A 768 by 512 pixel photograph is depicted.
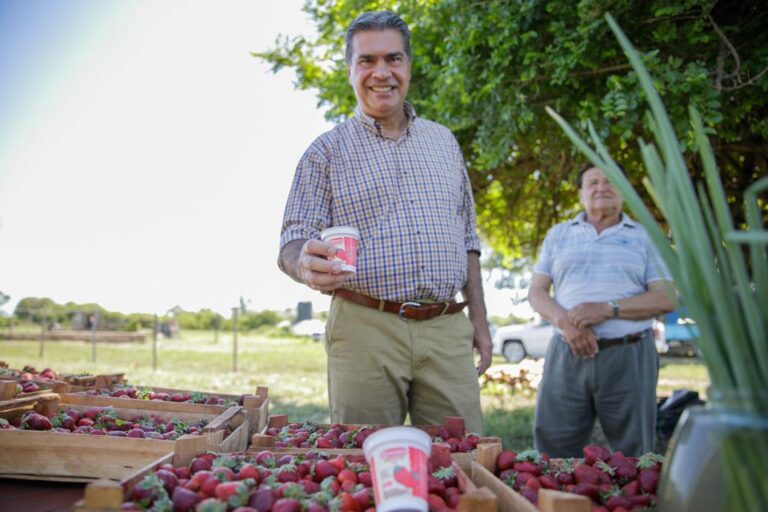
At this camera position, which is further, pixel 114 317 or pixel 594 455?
pixel 114 317

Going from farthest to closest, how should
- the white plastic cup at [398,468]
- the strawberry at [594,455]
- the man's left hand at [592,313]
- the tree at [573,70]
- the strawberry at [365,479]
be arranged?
the tree at [573,70], the man's left hand at [592,313], the strawberry at [594,455], the strawberry at [365,479], the white plastic cup at [398,468]

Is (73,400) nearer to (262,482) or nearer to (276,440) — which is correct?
(276,440)

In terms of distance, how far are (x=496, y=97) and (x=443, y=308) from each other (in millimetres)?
2215

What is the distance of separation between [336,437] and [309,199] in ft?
3.34

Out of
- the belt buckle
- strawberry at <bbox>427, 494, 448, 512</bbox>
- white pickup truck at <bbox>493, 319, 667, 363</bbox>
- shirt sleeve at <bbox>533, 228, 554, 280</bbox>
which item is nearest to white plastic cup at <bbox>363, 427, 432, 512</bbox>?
strawberry at <bbox>427, 494, 448, 512</bbox>

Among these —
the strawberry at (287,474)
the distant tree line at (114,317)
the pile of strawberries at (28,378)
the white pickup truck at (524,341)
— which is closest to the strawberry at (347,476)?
the strawberry at (287,474)

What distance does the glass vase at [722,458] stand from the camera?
2.42ft

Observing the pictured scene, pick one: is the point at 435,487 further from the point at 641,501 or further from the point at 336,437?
the point at 336,437

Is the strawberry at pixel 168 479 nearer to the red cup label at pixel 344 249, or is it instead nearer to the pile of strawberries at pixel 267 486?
the pile of strawberries at pixel 267 486

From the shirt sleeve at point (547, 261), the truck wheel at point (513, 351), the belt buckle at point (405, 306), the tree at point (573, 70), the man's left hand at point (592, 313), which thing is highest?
the tree at point (573, 70)

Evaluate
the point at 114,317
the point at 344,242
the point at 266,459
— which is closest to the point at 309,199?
the point at 344,242

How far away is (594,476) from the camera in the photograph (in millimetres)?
1411

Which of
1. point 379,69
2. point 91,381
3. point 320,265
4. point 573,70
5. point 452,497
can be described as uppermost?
point 573,70

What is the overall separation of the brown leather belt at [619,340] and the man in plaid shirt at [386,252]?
1.03 metres
